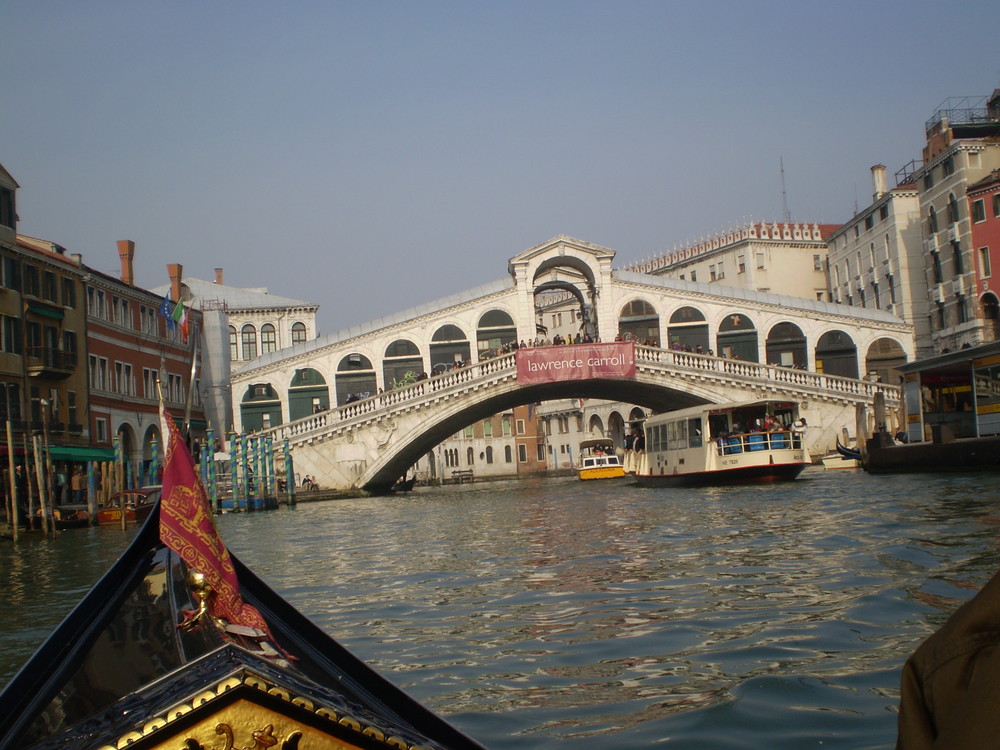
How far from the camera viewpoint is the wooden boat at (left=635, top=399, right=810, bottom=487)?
60.9ft

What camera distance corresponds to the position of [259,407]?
30984 mm

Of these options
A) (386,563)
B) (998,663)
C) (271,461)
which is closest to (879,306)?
(271,461)

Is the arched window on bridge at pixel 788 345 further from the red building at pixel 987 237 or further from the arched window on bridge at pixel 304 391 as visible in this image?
the arched window on bridge at pixel 304 391

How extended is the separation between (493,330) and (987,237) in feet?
42.5

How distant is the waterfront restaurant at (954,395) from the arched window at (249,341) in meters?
24.2

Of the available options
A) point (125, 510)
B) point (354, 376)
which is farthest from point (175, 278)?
point (125, 510)

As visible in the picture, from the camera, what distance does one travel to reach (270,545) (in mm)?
12508

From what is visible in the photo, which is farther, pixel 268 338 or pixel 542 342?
pixel 268 338

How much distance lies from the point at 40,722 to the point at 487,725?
1.74 m

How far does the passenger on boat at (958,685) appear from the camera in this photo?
929 millimetres

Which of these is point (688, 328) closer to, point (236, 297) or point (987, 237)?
point (987, 237)

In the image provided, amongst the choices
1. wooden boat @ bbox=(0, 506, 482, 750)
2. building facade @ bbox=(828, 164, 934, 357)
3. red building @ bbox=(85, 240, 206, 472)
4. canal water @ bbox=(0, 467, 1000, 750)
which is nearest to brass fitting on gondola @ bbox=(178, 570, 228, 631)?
wooden boat @ bbox=(0, 506, 482, 750)

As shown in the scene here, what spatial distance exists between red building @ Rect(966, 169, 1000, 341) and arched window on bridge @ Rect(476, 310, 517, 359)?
12.1m

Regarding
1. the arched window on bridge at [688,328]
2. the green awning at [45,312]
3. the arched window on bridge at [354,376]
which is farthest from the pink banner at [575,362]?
the green awning at [45,312]
